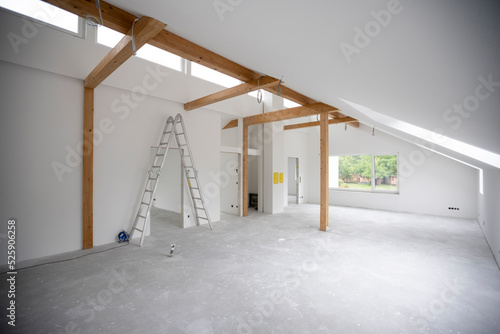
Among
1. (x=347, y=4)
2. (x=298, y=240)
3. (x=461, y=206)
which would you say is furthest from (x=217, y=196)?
(x=461, y=206)

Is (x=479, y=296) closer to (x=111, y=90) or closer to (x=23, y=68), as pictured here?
(x=111, y=90)

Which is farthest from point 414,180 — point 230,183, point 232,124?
point 232,124

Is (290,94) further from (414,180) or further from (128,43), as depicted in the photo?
(414,180)

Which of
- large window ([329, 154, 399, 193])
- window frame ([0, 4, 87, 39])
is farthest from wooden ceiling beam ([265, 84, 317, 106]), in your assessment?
large window ([329, 154, 399, 193])

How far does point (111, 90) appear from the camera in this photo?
4484 mm

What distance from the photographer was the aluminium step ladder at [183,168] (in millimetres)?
4875

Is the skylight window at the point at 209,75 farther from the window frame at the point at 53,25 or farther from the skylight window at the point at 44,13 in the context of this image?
the skylight window at the point at 44,13

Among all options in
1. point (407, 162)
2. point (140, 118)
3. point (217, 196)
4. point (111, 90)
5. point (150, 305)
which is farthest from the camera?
point (407, 162)

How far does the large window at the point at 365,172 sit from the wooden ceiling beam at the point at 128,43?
8361 mm

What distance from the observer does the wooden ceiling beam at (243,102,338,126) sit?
550 cm

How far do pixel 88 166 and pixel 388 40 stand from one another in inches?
184

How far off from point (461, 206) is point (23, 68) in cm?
1075

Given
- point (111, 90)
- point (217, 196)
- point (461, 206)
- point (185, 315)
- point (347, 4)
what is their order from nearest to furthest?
1. point (347, 4)
2. point (185, 315)
3. point (111, 90)
4. point (217, 196)
5. point (461, 206)

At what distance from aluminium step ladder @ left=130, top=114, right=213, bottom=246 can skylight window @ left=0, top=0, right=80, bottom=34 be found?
7.30 ft
